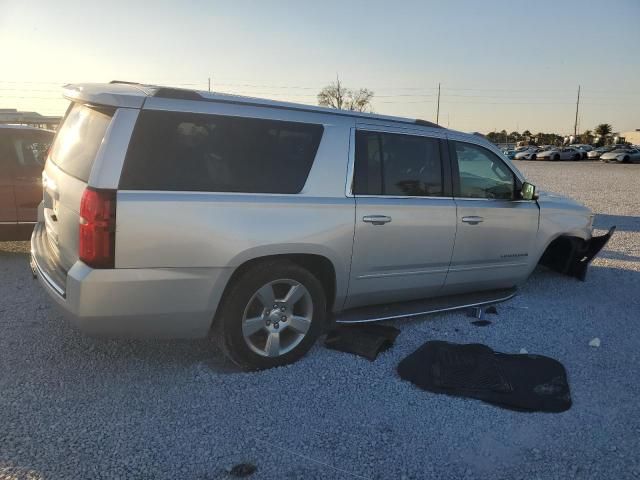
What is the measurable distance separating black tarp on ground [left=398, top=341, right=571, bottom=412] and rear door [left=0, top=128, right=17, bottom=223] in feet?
16.3

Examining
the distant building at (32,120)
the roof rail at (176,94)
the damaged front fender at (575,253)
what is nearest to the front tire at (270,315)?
the roof rail at (176,94)

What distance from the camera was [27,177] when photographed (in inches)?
246

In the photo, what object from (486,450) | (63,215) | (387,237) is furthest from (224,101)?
(486,450)

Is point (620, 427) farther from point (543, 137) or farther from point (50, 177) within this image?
point (543, 137)

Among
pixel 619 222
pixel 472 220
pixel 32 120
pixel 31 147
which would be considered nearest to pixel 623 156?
pixel 619 222

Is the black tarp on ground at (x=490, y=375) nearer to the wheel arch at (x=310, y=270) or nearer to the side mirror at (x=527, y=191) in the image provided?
the wheel arch at (x=310, y=270)

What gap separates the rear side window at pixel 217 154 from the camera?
3.16m

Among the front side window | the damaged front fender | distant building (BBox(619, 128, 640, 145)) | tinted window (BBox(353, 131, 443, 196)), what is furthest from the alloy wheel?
distant building (BBox(619, 128, 640, 145))

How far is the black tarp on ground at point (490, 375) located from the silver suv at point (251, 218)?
54cm

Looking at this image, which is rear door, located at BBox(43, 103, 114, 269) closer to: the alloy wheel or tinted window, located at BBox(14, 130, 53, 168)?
the alloy wheel

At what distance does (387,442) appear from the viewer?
297 cm

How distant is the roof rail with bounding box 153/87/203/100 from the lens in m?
3.27

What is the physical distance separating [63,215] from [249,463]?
198 centimetres

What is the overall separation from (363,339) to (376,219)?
993 mm
